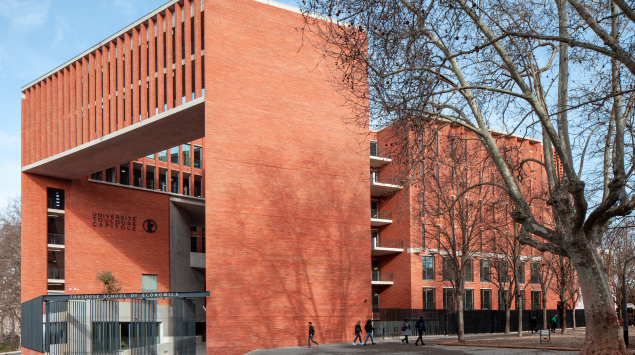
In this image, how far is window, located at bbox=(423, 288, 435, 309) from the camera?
144ft

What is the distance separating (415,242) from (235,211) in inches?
774

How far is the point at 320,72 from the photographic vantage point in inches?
1211

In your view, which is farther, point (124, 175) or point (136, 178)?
point (136, 178)

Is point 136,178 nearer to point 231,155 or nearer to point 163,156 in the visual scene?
point 163,156

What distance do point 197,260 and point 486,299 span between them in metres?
24.2

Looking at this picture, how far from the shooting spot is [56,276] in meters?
38.0

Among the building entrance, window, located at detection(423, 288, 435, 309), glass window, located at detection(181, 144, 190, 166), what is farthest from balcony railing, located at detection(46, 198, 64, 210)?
window, located at detection(423, 288, 435, 309)

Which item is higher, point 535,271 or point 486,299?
point 535,271

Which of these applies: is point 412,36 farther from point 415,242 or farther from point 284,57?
point 415,242

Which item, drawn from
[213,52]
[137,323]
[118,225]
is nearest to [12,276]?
[118,225]

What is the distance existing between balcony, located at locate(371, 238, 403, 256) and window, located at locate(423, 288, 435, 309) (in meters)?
3.60

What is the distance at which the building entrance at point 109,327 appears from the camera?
24828 mm

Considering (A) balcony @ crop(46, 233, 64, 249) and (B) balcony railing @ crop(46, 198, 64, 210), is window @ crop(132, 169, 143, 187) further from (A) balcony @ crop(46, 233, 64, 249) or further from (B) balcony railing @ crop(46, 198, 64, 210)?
(A) balcony @ crop(46, 233, 64, 249)

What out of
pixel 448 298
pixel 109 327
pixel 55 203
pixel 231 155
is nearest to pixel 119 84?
pixel 231 155
